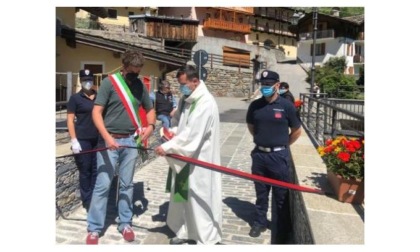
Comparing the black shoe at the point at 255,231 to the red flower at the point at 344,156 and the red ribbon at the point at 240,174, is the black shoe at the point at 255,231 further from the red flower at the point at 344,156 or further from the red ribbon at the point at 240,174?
the red flower at the point at 344,156

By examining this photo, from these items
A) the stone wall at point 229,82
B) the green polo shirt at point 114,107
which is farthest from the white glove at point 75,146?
the stone wall at point 229,82

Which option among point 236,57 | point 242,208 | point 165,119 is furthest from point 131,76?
point 236,57

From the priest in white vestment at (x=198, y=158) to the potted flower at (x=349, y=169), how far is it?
114 centimetres

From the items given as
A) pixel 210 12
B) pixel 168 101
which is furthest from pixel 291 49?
pixel 168 101

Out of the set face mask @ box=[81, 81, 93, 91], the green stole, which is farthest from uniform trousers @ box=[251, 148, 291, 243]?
face mask @ box=[81, 81, 93, 91]

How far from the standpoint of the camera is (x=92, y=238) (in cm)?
381

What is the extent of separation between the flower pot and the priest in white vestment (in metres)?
1.17

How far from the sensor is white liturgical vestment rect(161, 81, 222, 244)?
3502 millimetres

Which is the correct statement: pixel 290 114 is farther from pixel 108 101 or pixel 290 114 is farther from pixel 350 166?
pixel 108 101

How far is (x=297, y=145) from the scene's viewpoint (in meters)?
6.38

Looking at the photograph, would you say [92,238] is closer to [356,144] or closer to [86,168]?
[86,168]

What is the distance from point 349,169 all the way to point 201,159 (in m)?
1.34

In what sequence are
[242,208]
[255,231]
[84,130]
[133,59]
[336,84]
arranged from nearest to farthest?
[133,59] < [255,231] < [84,130] < [242,208] < [336,84]

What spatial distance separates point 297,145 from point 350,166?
132 inches
